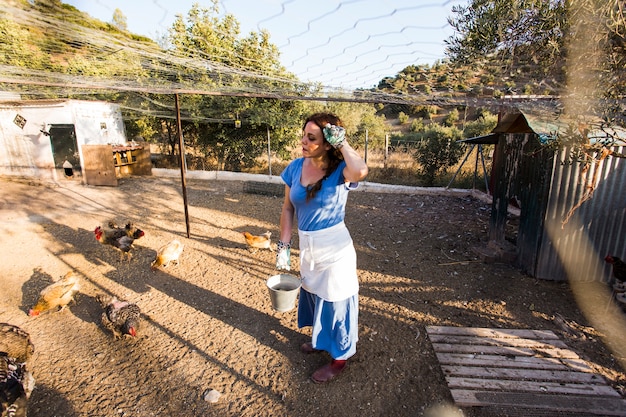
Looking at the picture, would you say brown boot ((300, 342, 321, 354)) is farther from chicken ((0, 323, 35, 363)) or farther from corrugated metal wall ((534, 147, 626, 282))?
corrugated metal wall ((534, 147, 626, 282))

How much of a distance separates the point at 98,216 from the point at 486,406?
Result: 7.98m

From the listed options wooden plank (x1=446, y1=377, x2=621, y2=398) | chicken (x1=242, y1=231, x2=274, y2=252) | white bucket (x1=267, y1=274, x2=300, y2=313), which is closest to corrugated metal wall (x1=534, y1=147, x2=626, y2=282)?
wooden plank (x1=446, y1=377, x2=621, y2=398)

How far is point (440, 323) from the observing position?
357 centimetres

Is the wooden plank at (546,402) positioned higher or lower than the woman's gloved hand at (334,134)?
lower

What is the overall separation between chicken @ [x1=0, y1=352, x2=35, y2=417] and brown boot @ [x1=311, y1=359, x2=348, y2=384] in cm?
202

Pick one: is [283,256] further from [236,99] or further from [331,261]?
[236,99]

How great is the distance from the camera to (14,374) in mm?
2248

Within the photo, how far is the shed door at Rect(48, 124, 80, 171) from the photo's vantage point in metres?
10.3

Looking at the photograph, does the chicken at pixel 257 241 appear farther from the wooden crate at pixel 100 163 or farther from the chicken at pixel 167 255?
the wooden crate at pixel 100 163

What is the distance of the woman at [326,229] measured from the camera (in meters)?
2.24

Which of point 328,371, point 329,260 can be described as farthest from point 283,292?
point 328,371

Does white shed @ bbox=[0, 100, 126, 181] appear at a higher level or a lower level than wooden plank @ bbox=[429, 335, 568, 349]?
higher

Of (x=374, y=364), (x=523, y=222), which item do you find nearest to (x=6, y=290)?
(x=374, y=364)

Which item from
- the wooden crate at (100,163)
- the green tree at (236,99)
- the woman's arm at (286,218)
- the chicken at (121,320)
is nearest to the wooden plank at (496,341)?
the woman's arm at (286,218)
